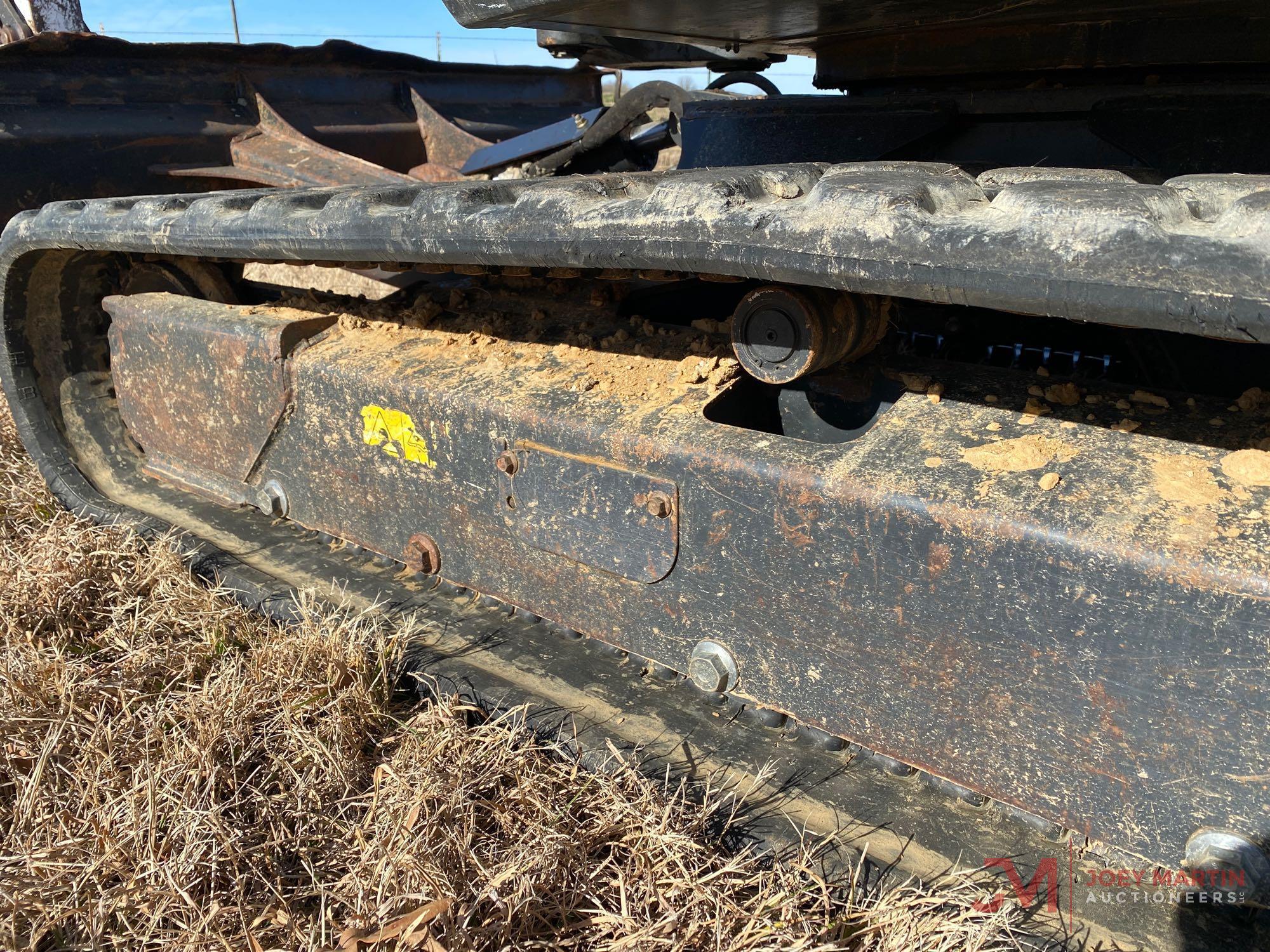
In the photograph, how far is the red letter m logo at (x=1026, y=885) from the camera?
3.96ft

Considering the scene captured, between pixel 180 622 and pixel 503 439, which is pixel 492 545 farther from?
pixel 180 622

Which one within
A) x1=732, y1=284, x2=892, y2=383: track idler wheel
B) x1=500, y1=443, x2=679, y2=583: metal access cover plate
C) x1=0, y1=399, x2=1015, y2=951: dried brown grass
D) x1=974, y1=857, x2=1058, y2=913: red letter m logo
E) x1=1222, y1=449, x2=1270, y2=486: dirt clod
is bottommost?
x1=0, y1=399, x2=1015, y2=951: dried brown grass

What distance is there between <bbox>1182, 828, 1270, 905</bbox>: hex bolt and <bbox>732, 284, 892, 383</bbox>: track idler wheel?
0.73 metres

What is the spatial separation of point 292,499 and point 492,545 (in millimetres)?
648

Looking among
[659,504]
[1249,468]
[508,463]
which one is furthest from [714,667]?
[1249,468]

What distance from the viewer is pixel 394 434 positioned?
1864 millimetres

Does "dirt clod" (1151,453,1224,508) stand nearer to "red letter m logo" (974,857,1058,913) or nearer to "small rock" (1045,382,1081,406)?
"small rock" (1045,382,1081,406)

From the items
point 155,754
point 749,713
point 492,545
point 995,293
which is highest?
point 995,293

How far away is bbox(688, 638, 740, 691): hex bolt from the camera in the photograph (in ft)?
4.99

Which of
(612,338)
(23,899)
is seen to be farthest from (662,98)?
(23,899)

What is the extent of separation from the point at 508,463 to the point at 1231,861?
1160 millimetres

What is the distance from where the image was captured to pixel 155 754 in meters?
1.68

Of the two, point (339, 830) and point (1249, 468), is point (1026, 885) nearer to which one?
point (1249, 468)

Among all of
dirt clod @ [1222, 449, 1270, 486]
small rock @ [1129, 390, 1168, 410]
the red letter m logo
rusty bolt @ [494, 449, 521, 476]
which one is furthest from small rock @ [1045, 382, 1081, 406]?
rusty bolt @ [494, 449, 521, 476]
